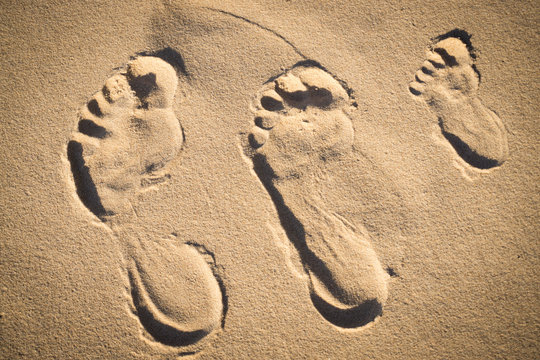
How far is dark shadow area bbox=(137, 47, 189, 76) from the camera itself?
1666 millimetres

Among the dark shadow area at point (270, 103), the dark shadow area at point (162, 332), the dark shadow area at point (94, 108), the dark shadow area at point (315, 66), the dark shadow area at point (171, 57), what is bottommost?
the dark shadow area at point (162, 332)

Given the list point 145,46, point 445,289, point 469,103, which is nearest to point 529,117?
point 469,103

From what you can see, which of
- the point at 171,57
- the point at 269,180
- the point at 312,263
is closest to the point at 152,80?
the point at 171,57

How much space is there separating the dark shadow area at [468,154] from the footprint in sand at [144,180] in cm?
166

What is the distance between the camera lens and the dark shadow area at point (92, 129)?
5.39 ft

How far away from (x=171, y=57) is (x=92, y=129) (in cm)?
67

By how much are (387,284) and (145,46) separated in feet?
6.94

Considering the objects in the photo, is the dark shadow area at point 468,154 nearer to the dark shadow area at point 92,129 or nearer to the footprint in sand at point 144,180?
the footprint in sand at point 144,180

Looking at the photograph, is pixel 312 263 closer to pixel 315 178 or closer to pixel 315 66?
pixel 315 178

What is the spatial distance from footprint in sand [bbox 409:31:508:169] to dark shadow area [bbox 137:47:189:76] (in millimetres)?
1458

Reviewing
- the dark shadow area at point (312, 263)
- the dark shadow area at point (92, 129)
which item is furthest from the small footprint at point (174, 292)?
the dark shadow area at point (92, 129)

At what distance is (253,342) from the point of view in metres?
1.55

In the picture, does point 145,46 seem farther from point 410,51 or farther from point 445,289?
point 445,289

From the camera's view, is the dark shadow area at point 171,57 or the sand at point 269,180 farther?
the dark shadow area at point 171,57
